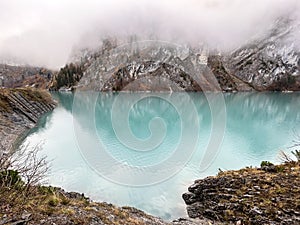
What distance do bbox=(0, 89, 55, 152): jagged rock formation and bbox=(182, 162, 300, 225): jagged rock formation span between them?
4228 cm

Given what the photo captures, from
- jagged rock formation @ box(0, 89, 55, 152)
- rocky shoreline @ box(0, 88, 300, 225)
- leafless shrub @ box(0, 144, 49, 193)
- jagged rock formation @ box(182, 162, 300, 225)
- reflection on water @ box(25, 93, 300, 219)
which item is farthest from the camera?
jagged rock formation @ box(0, 89, 55, 152)

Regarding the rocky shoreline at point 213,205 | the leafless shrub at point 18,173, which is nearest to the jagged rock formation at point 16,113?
the leafless shrub at point 18,173

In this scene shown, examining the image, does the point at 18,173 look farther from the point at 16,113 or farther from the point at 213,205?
the point at 16,113

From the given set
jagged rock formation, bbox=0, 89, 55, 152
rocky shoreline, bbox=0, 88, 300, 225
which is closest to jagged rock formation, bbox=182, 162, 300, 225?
rocky shoreline, bbox=0, 88, 300, 225

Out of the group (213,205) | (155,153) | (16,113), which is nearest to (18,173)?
(213,205)

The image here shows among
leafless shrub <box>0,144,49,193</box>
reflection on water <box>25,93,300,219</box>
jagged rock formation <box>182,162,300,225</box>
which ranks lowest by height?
leafless shrub <box>0,144,49,193</box>

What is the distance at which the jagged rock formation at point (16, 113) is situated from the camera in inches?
2349

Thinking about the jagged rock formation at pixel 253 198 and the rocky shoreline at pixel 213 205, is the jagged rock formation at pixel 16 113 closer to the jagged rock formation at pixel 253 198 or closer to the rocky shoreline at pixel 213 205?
the rocky shoreline at pixel 213 205

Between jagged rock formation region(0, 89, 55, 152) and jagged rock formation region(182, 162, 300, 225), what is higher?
jagged rock formation region(0, 89, 55, 152)

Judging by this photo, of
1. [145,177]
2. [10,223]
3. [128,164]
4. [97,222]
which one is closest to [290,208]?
[97,222]

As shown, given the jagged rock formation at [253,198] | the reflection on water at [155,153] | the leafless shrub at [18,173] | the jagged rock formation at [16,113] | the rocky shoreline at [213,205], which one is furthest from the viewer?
the jagged rock formation at [16,113]

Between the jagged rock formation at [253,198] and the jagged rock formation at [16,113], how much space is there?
4228cm

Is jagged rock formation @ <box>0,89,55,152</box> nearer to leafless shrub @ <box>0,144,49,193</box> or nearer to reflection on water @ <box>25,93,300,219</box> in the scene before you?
reflection on water @ <box>25,93,300,219</box>

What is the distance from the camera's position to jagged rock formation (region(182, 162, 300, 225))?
1412 centimetres
